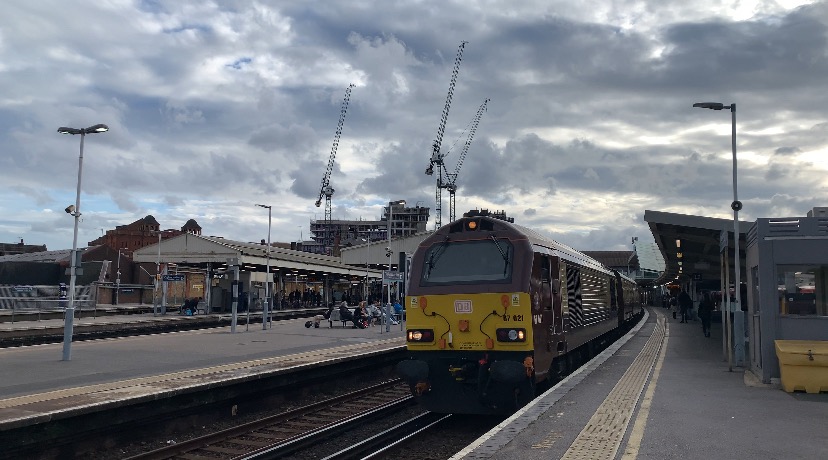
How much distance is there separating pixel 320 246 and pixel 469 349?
17470 centimetres

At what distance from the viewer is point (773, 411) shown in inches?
431

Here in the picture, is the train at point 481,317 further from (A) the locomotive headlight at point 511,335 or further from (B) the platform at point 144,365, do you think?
(B) the platform at point 144,365

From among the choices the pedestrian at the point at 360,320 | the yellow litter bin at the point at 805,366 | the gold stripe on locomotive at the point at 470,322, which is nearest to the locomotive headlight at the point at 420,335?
the gold stripe on locomotive at the point at 470,322

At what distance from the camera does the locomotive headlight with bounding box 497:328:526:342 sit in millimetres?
11336

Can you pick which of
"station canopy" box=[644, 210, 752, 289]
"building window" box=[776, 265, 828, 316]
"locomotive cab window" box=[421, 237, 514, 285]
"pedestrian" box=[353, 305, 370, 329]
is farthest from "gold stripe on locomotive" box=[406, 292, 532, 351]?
"pedestrian" box=[353, 305, 370, 329]

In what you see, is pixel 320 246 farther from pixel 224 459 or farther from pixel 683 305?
pixel 224 459

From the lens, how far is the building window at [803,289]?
44.5 feet

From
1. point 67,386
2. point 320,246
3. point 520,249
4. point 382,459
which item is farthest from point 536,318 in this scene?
point 320,246

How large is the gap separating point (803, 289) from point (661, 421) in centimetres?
611

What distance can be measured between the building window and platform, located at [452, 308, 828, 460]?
1743mm

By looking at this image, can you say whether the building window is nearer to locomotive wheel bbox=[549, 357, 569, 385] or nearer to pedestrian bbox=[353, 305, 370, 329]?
locomotive wheel bbox=[549, 357, 569, 385]

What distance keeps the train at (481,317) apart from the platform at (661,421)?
0.81m

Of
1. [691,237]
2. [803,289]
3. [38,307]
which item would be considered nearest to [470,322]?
[803,289]

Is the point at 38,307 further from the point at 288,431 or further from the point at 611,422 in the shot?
the point at 611,422
